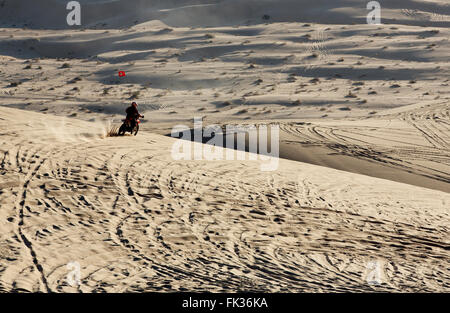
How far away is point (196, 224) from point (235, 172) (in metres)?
3.54

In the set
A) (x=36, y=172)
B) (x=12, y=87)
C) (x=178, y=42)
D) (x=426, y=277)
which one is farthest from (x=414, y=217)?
(x=178, y=42)

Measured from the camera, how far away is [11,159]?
11008mm

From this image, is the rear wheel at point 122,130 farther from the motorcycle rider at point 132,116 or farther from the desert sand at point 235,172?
the desert sand at point 235,172

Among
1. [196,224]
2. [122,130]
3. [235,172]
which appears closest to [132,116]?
[122,130]

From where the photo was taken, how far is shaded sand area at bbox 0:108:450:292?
7.01 meters

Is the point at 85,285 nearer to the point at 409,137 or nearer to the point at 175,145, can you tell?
the point at 175,145

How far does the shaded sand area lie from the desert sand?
35mm

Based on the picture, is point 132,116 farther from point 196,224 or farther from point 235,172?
point 196,224

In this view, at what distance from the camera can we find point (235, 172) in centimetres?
1223

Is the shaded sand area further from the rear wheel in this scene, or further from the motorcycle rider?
the motorcycle rider

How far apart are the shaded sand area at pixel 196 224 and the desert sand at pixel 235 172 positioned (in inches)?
1.4

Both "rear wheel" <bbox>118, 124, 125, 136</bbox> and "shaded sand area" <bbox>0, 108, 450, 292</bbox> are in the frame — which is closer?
"shaded sand area" <bbox>0, 108, 450, 292</bbox>

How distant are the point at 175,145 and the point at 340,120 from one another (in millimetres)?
9286

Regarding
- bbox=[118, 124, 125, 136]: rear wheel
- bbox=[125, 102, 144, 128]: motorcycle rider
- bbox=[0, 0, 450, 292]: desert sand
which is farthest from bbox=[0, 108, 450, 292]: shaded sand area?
bbox=[125, 102, 144, 128]: motorcycle rider
